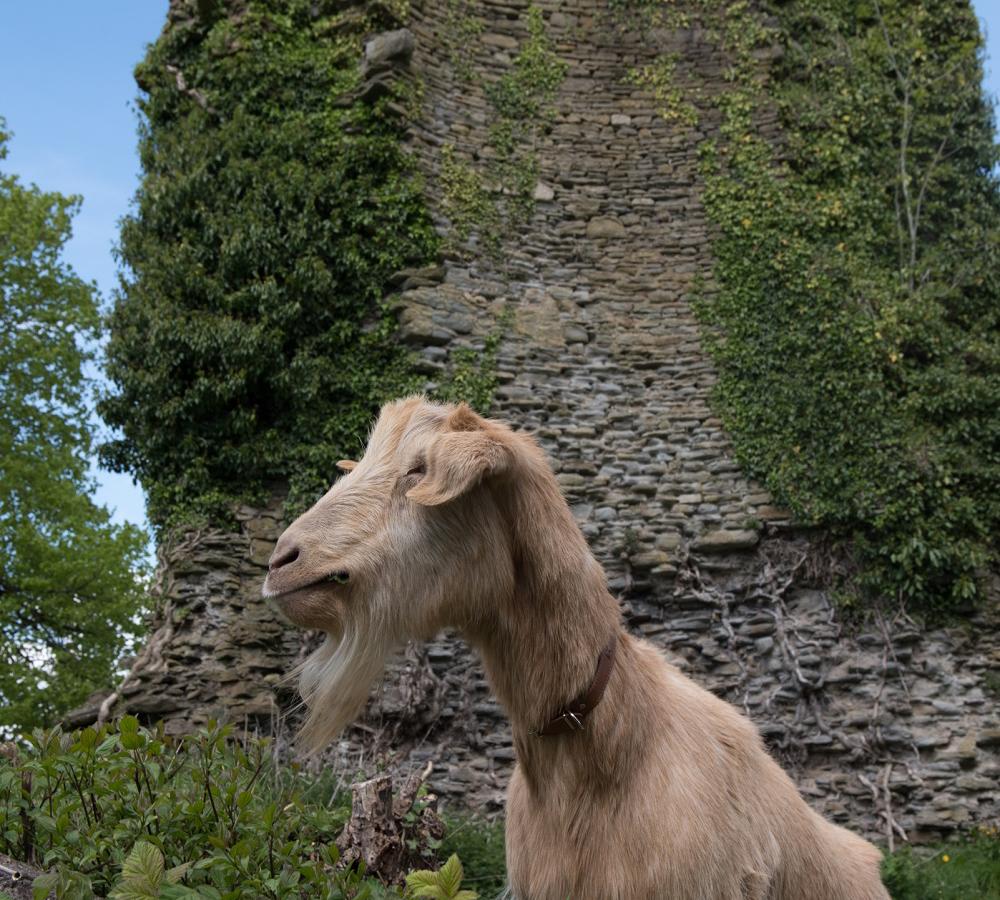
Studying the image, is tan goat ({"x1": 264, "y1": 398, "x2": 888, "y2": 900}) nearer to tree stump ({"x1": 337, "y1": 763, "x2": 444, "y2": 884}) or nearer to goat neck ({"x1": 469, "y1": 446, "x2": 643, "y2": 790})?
goat neck ({"x1": 469, "y1": 446, "x2": 643, "y2": 790})

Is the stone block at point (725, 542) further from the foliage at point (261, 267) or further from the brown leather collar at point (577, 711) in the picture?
the brown leather collar at point (577, 711)

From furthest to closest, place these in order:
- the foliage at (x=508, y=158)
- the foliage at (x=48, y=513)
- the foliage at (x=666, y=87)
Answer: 1. the foliage at (x=48, y=513)
2. the foliage at (x=666, y=87)
3. the foliage at (x=508, y=158)

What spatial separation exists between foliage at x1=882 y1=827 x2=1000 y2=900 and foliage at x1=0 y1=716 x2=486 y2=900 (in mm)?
5282

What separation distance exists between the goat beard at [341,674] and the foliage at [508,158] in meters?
8.78

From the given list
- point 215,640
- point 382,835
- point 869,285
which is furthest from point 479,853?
point 869,285

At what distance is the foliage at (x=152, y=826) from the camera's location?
9.40ft

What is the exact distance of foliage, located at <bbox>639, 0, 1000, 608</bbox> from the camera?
9930 millimetres

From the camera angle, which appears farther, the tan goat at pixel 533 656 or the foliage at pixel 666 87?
the foliage at pixel 666 87

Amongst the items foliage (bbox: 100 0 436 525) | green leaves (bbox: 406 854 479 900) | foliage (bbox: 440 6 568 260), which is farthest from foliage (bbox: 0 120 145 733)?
green leaves (bbox: 406 854 479 900)

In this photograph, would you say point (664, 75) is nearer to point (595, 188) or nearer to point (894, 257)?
point (595, 188)

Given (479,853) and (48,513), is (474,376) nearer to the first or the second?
(479,853)

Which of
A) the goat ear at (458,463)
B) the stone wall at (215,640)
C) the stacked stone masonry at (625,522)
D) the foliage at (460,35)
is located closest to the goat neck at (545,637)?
the goat ear at (458,463)

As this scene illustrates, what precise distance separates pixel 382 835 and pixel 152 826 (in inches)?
42.3

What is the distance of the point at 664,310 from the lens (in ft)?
37.4
